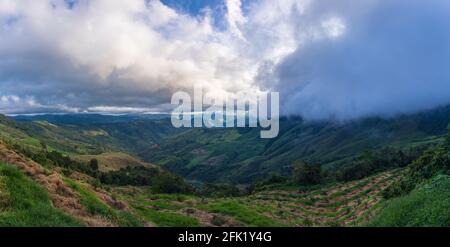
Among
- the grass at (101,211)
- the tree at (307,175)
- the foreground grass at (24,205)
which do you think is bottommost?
the tree at (307,175)

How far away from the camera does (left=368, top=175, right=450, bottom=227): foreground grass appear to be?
47.5 ft

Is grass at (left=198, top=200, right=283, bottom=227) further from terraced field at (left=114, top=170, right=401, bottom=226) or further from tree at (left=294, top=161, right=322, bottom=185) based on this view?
tree at (left=294, top=161, right=322, bottom=185)

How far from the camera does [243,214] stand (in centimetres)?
3616

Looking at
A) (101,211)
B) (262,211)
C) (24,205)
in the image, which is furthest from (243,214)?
(24,205)

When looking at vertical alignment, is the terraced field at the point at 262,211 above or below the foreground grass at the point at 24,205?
below

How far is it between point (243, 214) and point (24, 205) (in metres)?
25.6

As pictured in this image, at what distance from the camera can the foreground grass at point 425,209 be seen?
14.5 metres

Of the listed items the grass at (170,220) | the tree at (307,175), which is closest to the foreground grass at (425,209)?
the grass at (170,220)

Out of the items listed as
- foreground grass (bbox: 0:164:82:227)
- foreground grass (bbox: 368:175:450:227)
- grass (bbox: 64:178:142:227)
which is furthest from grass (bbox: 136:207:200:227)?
foreground grass (bbox: 368:175:450:227)

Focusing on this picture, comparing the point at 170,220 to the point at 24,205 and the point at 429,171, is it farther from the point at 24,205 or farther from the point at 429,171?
the point at 429,171

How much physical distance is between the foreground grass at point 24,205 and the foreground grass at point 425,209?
1535 cm

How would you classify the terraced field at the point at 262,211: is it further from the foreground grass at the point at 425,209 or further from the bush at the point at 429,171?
the foreground grass at the point at 425,209
